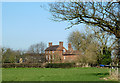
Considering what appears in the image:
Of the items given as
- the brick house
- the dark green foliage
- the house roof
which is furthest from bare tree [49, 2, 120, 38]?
the house roof

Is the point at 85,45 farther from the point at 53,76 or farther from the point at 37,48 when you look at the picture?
the point at 53,76

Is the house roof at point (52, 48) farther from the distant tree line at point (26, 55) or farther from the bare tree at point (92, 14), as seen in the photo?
the bare tree at point (92, 14)

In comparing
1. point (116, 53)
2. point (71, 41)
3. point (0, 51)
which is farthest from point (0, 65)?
point (116, 53)

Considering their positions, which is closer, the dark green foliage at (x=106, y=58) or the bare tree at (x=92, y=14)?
the bare tree at (x=92, y=14)

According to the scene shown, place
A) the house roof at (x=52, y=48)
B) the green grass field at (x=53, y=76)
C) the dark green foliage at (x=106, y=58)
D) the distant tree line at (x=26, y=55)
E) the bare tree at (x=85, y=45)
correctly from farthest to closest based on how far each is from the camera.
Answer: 1. the house roof at (x=52, y=48)
2. the distant tree line at (x=26, y=55)
3. the bare tree at (x=85, y=45)
4. the dark green foliage at (x=106, y=58)
5. the green grass field at (x=53, y=76)

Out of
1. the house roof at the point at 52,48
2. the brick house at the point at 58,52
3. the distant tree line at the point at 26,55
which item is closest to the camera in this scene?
the distant tree line at the point at 26,55

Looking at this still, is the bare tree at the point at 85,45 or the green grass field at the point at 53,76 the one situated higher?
the bare tree at the point at 85,45

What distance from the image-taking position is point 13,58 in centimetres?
4831

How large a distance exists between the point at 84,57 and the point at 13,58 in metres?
16.4

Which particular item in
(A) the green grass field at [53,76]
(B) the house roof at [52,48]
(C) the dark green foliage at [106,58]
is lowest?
(A) the green grass field at [53,76]

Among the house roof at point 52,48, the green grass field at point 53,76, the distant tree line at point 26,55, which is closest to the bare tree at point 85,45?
the distant tree line at point 26,55

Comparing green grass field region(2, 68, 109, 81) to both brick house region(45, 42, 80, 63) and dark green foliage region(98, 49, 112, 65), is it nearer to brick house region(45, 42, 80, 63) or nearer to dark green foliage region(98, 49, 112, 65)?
dark green foliage region(98, 49, 112, 65)

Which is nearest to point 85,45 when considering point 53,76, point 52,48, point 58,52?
point 58,52

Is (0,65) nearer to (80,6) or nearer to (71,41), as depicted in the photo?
(71,41)
